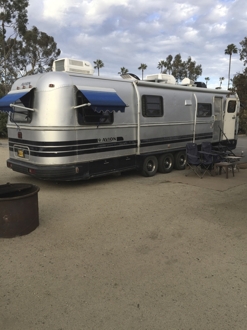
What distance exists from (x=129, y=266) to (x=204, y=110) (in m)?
8.19

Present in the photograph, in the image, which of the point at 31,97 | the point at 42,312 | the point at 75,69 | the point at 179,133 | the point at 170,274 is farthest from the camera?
the point at 179,133

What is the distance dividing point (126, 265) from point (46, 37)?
1342 inches

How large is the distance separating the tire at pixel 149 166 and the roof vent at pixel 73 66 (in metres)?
2.89

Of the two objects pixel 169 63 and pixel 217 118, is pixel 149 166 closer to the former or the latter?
pixel 217 118

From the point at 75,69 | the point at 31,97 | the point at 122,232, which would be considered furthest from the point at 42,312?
the point at 75,69

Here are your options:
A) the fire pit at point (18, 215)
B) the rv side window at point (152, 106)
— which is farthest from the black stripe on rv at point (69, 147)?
the fire pit at point (18, 215)

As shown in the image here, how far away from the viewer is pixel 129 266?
365cm

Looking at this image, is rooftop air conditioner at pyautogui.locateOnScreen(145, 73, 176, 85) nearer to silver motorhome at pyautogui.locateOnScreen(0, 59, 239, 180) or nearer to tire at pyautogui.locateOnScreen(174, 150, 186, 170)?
silver motorhome at pyautogui.locateOnScreen(0, 59, 239, 180)

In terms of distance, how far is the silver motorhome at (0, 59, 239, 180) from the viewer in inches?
255

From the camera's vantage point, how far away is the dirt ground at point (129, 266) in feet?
9.05

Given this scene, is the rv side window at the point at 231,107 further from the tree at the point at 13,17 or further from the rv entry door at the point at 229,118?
the tree at the point at 13,17

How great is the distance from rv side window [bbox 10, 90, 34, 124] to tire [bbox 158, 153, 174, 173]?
4213 millimetres

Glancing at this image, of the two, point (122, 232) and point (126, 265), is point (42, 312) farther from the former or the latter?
point (122, 232)

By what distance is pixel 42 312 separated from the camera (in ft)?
9.18
